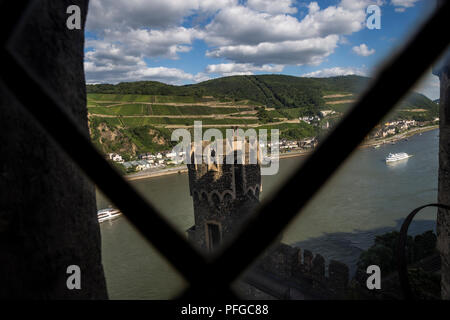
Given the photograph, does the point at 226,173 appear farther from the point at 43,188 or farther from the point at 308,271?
the point at 43,188


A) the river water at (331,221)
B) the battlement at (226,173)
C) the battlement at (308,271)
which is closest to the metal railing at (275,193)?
the river water at (331,221)

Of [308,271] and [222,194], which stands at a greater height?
[222,194]

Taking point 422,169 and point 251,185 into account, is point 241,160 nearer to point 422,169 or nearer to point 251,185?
point 251,185

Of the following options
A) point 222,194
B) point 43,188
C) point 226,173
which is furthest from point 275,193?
point 222,194

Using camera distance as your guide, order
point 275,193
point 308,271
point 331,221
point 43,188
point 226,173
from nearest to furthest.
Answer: point 275,193, point 43,188, point 308,271, point 226,173, point 331,221

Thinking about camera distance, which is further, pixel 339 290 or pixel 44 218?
pixel 339 290
